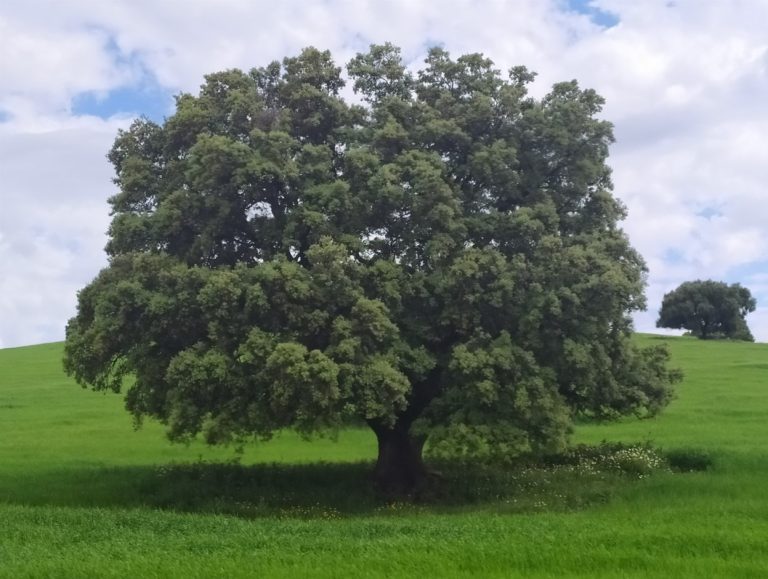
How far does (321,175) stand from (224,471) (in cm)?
903

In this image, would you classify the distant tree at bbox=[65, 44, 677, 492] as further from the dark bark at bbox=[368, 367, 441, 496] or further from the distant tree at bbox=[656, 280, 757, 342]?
the distant tree at bbox=[656, 280, 757, 342]

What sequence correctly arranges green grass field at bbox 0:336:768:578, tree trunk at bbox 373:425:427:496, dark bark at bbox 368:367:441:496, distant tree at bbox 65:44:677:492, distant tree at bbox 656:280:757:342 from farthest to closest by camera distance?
distant tree at bbox 656:280:757:342, tree trunk at bbox 373:425:427:496, dark bark at bbox 368:367:441:496, distant tree at bbox 65:44:677:492, green grass field at bbox 0:336:768:578

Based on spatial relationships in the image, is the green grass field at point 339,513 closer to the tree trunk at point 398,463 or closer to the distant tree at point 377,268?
the tree trunk at point 398,463

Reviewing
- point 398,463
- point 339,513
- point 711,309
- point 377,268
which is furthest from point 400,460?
point 711,309

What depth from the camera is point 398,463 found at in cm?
2269

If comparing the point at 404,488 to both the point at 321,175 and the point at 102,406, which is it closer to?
the point at 321,175

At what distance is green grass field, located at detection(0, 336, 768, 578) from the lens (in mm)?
12258

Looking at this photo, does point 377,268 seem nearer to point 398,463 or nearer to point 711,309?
point 398,463

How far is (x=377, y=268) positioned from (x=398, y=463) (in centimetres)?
588

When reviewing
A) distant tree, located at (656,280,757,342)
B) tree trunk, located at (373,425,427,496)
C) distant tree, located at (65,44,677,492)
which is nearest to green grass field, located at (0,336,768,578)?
tree trunk, located at (373,425,427,496)

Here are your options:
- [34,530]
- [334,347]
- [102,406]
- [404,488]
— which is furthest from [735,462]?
[102,406]

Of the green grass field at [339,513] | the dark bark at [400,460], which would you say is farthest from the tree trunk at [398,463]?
the green grass field at [339,513]

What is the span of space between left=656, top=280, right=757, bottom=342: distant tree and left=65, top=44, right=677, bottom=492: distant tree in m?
72.7

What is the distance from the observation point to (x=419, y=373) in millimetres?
19906
